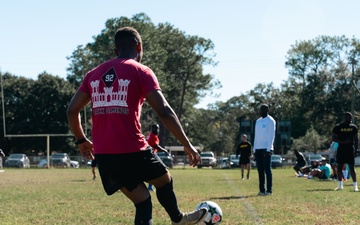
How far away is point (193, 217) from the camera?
641 centimetres

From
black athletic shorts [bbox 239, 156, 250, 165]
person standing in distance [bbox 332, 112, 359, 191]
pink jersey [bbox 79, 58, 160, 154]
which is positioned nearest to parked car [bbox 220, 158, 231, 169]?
black athletic shorts [bbox 239, 156, 250, 165]

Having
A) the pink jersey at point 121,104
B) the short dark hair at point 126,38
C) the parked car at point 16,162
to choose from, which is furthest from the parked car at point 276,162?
the pink jersey at point 121,104

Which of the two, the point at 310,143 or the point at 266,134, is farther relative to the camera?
the point at 310,143

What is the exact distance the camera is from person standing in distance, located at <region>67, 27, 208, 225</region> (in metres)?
5.52

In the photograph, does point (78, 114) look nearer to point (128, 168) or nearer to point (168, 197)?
point (128, 168)

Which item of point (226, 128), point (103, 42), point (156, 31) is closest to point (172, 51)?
point (156, 31)

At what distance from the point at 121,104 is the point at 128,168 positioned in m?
0.56

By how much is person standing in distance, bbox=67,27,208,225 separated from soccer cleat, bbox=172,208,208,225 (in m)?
0.60

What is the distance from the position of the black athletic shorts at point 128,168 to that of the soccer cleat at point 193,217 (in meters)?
0.74

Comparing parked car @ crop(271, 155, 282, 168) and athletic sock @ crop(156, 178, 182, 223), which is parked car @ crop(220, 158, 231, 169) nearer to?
parked car @ crop(271, 155, 282, 168)

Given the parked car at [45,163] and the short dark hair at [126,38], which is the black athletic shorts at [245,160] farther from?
the parked car at [45,163]

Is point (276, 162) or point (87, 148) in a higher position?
point (87, 148)

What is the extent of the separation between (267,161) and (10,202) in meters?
5.68

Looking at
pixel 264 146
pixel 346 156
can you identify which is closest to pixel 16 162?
pixel 346 156
